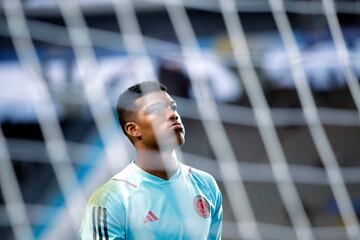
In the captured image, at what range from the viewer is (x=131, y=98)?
4.70 feet

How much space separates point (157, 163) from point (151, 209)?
8 cm

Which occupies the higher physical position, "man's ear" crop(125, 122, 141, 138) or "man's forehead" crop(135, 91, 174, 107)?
"man's forehead" crop(135, 91, 174, 107)

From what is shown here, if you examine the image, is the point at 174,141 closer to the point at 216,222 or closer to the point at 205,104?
the point at 216,222

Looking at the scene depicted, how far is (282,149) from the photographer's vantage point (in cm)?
348

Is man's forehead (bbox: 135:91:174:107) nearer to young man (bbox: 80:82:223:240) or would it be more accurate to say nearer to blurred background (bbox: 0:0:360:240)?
young man (bbox: 80:82:223:240)

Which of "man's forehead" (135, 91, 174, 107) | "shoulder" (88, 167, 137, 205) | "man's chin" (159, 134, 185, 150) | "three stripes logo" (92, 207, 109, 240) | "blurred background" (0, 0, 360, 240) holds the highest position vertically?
"blurred background" (0, 0, 360, 240)

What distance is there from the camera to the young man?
1.38 m

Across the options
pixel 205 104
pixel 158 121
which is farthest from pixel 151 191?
pixel 205 104

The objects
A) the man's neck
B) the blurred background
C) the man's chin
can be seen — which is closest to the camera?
the man's chin

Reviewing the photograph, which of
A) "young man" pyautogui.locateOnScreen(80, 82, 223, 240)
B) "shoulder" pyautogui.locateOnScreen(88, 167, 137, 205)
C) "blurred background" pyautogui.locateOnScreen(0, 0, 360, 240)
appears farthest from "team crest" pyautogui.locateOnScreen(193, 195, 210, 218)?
"blurred background" pyautogui.locateOnScreen(0, 0, 360, 240)

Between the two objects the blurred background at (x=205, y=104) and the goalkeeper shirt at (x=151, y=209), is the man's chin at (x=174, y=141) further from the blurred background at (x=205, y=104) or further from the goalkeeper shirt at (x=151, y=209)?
the blurred background at (x=205, y=104)

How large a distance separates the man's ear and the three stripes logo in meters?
0.14

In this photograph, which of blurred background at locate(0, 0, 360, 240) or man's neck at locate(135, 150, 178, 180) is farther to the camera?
blurred background at locate(0, 0, 360, 240)

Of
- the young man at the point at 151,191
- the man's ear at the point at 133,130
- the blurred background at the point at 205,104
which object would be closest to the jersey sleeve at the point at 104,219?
the young man at the point at 151,191
